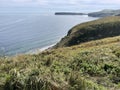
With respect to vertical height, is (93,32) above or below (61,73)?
below

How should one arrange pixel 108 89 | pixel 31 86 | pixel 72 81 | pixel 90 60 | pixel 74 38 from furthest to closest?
pixel 74 38 < pixel 90 60 < pixel 108 89 < pixel 72 81 < pixel 31 86

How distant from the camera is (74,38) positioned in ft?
316

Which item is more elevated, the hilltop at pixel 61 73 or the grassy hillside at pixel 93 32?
the hilltop at pixel 61 73

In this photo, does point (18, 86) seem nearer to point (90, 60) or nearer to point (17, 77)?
point (17, 77)

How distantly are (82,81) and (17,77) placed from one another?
221 cm

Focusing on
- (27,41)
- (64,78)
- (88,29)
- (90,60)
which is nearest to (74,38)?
(88,29)

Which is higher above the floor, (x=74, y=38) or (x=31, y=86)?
(x=31, y=86)

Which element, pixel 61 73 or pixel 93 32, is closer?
pixel 61 73

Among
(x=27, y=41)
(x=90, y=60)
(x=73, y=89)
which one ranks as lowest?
(x=27, y=41)

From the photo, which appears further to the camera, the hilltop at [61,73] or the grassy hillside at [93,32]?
the grassy hillside at [93,32]

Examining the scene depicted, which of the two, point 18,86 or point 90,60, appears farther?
point 90,60

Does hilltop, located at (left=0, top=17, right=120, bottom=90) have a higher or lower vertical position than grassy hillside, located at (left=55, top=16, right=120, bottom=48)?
higher

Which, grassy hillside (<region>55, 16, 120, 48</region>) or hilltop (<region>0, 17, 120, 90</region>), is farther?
grassy hillside (<region>55, 16, 120, 48</region>)

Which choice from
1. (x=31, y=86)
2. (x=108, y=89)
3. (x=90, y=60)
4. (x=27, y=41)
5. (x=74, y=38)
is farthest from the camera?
(x=27, y=41)
